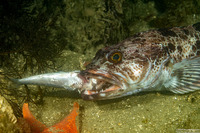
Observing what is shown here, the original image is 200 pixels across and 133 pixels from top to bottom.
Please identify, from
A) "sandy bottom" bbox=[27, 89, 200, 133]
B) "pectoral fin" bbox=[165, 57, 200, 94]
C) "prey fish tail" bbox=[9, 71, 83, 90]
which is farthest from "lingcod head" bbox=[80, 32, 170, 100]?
"sandy bottom" bbox=[27, 89, 200, 133]

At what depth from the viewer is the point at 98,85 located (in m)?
2.84

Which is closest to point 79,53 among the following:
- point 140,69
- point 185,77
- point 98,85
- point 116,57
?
point 116,57

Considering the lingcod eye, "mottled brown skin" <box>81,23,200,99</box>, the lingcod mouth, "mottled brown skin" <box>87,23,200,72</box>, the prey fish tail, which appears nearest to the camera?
the prey fish tail

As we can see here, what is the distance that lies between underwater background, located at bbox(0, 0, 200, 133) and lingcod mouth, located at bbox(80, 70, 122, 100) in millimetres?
716

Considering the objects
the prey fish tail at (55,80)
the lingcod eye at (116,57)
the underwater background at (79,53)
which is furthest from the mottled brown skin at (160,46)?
the underwater background at (79,53)

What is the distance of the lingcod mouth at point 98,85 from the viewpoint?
2689 millimetres

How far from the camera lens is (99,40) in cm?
538

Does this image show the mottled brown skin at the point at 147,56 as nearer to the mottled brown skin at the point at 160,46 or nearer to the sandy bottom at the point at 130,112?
the mottled brown skin at the point at 160,46

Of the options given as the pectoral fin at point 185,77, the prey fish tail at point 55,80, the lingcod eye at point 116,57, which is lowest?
the pectoral fin at point 185,77

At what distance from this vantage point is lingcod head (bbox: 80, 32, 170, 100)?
2730 mm

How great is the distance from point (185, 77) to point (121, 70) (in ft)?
4.75

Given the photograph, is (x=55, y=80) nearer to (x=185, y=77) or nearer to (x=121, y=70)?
(x=121, y=70)

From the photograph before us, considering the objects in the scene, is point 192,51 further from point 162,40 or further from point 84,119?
point 84,119

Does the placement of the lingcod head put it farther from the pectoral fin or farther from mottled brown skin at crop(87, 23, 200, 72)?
the pectoral fin
